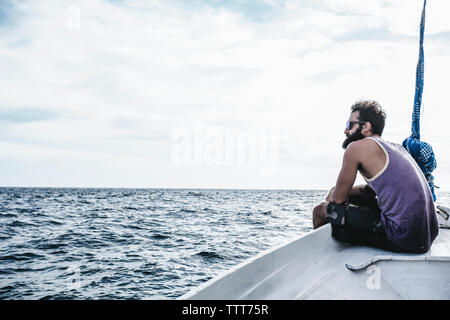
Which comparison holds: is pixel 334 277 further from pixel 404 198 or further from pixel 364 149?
pixel 364 149

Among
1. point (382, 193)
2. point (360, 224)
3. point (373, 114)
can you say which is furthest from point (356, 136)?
point (360, 224)

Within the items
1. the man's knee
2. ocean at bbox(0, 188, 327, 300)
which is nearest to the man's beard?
the man's knee

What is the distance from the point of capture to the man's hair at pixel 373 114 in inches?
106

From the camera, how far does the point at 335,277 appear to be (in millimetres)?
2301

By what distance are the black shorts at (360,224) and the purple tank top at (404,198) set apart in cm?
16

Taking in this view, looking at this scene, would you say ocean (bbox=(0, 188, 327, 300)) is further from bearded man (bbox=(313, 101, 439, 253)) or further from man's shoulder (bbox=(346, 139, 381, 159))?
man's shoulder (bbox=(346, 139, 381, 159))

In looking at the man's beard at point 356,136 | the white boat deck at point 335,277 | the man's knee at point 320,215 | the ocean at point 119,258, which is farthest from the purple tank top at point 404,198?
the ocean at point 119,258

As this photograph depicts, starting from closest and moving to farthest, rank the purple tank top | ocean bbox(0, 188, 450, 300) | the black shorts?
the purple tank top < the black shorts < ocean bbox(0, 188, 450, 300)

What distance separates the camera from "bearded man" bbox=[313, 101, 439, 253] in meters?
2.30

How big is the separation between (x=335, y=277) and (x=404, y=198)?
74 centimetres

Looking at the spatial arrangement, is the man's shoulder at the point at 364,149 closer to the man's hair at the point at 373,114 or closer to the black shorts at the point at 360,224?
the man's hair at the point at 373,114

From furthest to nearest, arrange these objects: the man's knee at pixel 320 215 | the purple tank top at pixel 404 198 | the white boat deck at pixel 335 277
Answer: the man's knee at pixel 320 215 < the purple tank top at pixel 404 198 < the white boat deck at pixel 335 277
